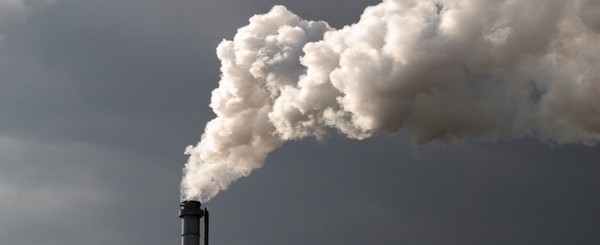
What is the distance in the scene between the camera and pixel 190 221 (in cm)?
4497

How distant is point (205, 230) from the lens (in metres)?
46.5

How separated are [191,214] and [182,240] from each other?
1.35m

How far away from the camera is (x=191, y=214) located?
45094mm

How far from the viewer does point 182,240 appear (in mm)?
44656

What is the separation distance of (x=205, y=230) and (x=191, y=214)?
1.75 metres

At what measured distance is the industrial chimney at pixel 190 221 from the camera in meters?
44.5

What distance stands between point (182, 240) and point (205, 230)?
205cm

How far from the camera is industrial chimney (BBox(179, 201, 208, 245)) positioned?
146 feet
